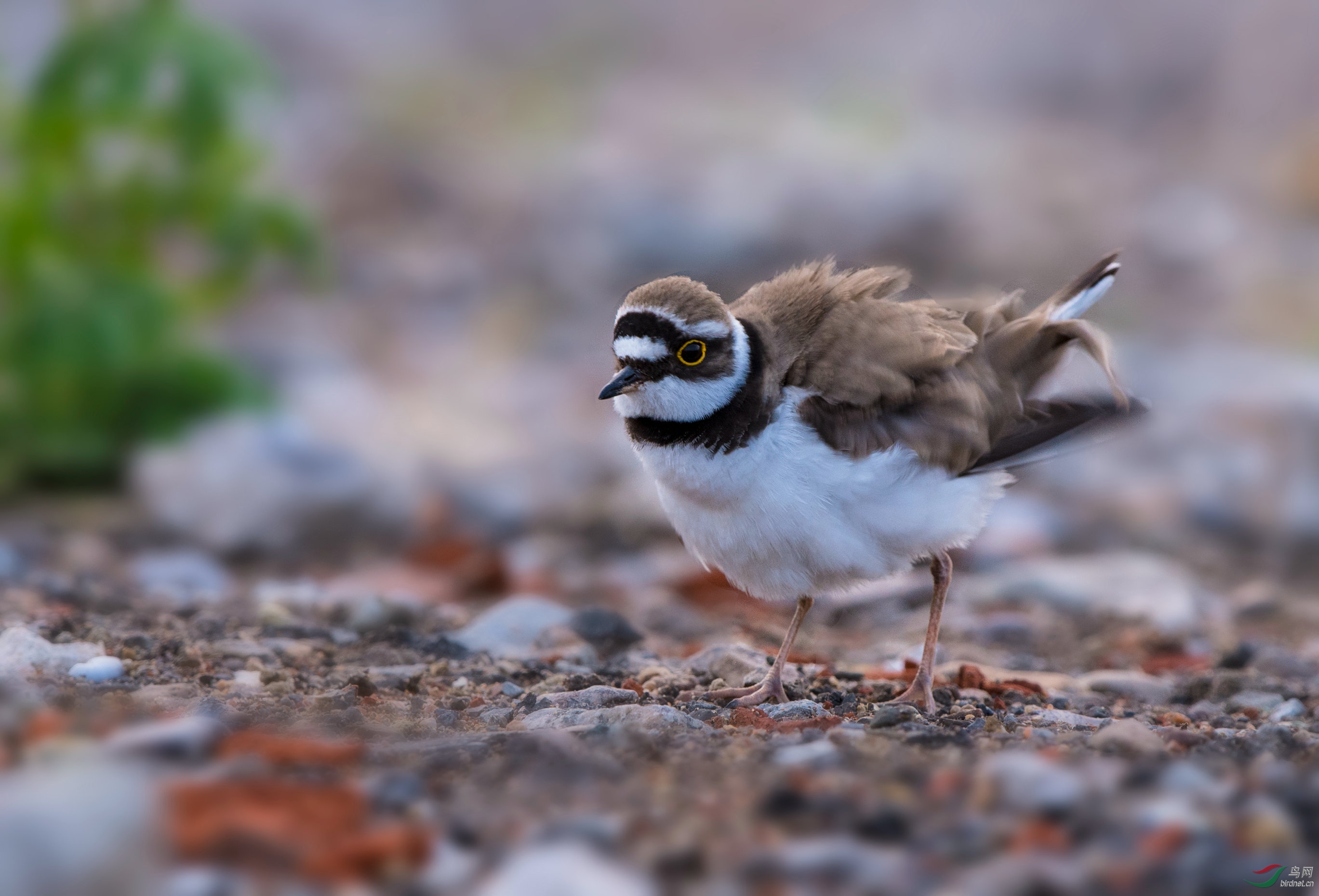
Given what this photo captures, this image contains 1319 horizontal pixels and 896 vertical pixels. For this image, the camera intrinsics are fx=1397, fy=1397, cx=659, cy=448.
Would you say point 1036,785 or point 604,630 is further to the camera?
point 604,630

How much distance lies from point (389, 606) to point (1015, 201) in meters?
10.1

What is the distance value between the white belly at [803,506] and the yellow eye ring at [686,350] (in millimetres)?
276

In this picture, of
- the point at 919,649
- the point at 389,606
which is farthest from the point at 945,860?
the point at 389,606

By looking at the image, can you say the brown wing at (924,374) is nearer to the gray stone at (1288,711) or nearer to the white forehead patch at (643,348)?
the white forehead patch at (643,348)

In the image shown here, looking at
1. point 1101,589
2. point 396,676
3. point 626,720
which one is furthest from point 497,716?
point 1101,589

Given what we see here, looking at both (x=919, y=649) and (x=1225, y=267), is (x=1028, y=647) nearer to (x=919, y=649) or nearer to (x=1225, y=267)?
(x=919, y=649)

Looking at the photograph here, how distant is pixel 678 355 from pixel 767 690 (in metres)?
1.14

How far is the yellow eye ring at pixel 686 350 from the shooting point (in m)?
4.48

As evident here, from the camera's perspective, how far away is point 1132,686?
5082 millimetres

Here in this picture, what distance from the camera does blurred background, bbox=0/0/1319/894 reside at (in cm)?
603

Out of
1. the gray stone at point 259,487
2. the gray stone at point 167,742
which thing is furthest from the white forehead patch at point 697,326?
the gray stone at point 259,487

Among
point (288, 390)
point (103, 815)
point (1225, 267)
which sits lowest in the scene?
point (103, 815)

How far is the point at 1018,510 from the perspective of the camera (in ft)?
27.3

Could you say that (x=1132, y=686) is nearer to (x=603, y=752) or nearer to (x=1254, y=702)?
(x=1254, y=702)
